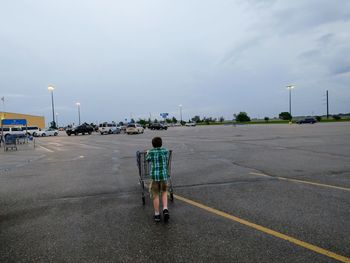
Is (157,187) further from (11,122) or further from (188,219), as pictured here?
(11,122)

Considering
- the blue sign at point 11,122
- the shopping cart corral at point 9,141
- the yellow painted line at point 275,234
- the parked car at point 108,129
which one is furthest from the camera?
the parked car at point 108,129

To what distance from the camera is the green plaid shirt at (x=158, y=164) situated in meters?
5.63

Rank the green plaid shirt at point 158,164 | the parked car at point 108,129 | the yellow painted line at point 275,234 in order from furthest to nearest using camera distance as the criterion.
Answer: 1. the parked car at point 108,129
2. the green plaid shirt at point 158,164
3. the yellow painted line at point 275,234

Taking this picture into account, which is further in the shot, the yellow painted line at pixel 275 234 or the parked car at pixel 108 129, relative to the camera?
the parked car at pixel 108 129

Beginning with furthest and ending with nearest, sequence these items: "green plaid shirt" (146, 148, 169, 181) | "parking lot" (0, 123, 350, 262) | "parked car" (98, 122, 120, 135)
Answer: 1. "parked car" (98, 122, 120, 135)
2. "green plaid shirt" (146, 148, 169, 181)
3. "parking lot" (0, 123, 350, 262)

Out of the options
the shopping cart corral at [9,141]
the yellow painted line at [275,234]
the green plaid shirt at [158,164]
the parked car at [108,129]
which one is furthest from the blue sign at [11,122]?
the green plaid shirt at [158,164]

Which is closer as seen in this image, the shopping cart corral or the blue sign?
the shopping cart corral

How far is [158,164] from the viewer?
568cm

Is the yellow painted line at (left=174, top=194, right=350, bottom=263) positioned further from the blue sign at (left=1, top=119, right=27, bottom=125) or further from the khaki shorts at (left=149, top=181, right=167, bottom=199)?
the blue sign at (left=1, top=119, right=27, bottom=125)

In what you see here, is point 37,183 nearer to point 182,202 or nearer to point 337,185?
point 182,202

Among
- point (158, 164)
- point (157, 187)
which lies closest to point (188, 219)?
point (157, 187)

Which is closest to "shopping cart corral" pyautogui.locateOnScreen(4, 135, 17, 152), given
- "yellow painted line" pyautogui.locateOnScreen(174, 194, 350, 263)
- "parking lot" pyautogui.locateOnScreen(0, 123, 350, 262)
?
"parking lot" pyautogui.locateOnScreen(0, 123, 350, 262)

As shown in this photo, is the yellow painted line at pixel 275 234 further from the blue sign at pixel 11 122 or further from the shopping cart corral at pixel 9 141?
the blue sign at pixel 11 122

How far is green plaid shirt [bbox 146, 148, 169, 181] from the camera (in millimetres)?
5629
